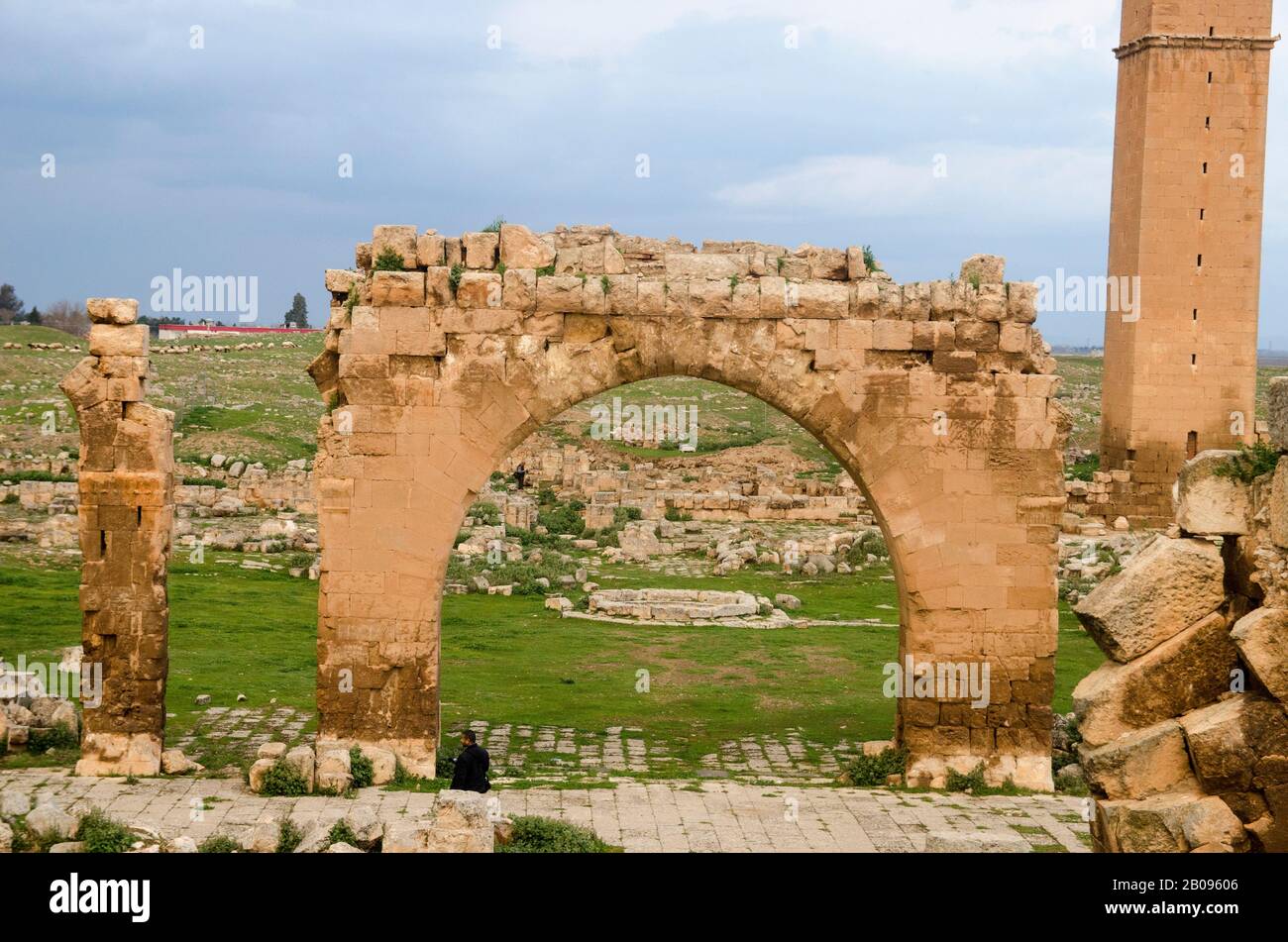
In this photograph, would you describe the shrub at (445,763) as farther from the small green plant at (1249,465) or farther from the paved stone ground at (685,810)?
the small green plant at (1249,465)

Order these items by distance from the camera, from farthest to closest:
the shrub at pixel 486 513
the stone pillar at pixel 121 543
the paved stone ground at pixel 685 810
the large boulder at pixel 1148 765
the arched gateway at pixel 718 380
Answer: the shrub at pixel 486 513
the stone pillar at pixel 121 543
the arched gateway at pixel 718 380
the paved stone ground at pixel 685 810
the large boulder at pixel 1148 765

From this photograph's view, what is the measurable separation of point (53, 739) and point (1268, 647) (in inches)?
472

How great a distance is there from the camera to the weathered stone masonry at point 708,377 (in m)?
12.9

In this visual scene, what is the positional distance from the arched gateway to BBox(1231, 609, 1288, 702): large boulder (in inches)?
284

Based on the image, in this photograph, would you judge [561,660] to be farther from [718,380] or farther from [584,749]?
[718,380]

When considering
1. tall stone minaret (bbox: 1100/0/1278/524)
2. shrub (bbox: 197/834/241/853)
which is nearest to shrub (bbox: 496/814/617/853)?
shrub (bbox: 197/834/241/853)

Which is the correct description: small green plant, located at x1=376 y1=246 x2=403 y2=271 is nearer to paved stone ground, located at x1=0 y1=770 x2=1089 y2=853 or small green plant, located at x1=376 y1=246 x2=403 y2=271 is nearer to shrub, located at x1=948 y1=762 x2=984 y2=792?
paved stone ground, located at x1=0 y1=770 x2=1089 y2=853

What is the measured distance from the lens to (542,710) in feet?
54.2

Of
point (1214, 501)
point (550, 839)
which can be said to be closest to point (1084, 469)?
point (550, 839)

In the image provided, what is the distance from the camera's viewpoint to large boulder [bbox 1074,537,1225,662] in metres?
6.48

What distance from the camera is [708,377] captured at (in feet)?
43.9

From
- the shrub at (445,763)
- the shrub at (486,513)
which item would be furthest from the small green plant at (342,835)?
the shrub at (486,513)

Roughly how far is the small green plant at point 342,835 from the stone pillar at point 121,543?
4.04 metres
